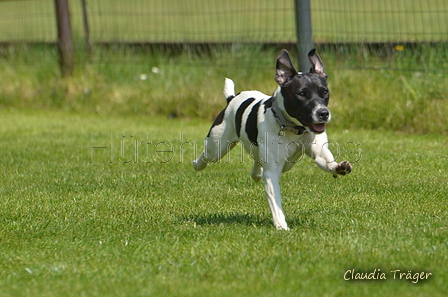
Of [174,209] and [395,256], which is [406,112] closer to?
[174,209]

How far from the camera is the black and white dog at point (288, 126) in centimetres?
457

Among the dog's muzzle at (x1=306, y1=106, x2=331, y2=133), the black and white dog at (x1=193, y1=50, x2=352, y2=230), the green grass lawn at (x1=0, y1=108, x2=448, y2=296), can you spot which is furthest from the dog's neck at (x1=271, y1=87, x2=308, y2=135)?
the green grass lawn at (x1=0, y1=108, x2=448, y2=296)

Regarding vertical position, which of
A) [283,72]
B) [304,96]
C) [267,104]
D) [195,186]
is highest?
[283,72]

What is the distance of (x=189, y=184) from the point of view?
6.68 m

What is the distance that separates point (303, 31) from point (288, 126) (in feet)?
17.6

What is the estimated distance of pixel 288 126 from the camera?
4.71 meters

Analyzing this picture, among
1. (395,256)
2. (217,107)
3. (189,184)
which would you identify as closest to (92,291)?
(395,256)

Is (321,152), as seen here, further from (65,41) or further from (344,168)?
(65,41)

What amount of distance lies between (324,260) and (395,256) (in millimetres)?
400

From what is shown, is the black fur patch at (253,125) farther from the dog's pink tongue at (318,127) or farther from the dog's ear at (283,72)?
the dog's pink tongue at (318,127)

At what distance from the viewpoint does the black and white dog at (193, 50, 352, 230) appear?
15.0 ft

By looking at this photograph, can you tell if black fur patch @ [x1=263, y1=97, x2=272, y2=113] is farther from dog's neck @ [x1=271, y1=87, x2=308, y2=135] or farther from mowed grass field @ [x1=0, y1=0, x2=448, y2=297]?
mowed grass field @ [x1=0, y1=0, x2=448, y2=297]

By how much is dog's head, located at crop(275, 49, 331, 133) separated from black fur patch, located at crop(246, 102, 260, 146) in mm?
337

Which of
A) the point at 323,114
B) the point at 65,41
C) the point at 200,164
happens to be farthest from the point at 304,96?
the point at 65,41
